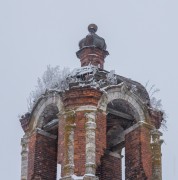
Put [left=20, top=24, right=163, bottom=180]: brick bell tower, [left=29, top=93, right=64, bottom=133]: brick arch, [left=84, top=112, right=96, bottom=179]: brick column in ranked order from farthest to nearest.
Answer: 1. [left=29, top=93, right=64, bottom=133]: brick arch
2. [left=20, top=24, right=163, bottom=180]: brick bell tower
3. [left=84, top=112, right=96, bottom=179]: brick column

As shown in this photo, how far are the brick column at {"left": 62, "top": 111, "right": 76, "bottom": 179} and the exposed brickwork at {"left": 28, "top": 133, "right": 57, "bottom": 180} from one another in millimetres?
1108

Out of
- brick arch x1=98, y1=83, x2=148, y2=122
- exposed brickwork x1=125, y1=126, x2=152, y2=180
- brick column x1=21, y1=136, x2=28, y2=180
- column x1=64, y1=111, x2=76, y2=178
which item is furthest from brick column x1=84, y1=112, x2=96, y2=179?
brick column x1=21, y1=136, x2=28, y2=180

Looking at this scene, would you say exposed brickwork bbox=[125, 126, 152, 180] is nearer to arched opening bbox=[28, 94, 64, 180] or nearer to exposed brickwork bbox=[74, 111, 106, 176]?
exposed brickwork bbox=[74, 111, 106, 176]

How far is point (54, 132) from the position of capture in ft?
49.8

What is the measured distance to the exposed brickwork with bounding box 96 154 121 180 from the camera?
587 inches

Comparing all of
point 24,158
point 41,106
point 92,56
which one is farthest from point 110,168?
point 92,56

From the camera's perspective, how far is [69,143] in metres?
13.9

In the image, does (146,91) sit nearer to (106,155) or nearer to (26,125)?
(106,155)

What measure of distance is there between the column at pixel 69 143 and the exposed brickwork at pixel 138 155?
4.83 ft

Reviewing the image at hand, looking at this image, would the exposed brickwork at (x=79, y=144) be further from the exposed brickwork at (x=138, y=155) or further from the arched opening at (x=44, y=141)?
the exposed brickwork at (x=138, y=155)

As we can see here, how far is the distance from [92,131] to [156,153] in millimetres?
1632

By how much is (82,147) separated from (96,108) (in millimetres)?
869

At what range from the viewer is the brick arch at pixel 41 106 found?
14.6 meters

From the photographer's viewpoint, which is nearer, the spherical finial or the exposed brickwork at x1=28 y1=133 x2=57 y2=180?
the exposed brickwork at x1=28 y1=133 x2=57 y2=180
